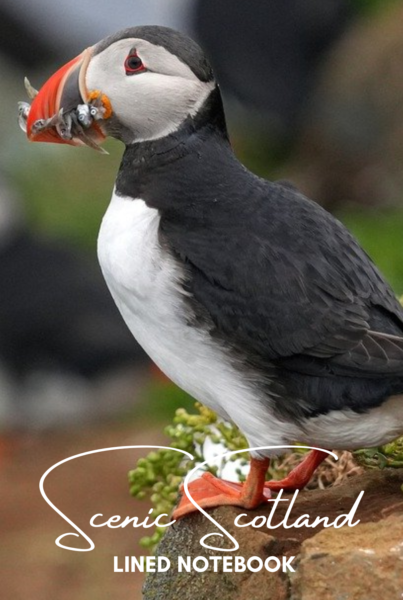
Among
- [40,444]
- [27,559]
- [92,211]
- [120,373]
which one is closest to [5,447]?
[40,444]

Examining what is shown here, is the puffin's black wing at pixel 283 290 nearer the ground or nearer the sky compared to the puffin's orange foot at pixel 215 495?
nearer the sky

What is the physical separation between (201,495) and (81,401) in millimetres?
5173

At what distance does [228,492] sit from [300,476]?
0.26 m

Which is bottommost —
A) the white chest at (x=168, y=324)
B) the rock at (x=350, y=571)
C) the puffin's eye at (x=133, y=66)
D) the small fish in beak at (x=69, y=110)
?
the rock at (x=350, y=571)

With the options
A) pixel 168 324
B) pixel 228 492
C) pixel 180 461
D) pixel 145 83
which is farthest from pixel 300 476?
pixel 145 83

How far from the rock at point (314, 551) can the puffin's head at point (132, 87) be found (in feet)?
4.12

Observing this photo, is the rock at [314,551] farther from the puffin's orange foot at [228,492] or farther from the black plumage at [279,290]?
the black plumage at [279,290]

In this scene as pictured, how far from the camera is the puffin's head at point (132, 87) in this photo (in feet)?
11.9

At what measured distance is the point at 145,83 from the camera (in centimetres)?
362

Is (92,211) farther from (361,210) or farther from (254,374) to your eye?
(254,374)

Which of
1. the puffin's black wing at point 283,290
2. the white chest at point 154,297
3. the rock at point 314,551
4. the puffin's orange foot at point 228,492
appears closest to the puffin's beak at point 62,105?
the white chest at point 154,297

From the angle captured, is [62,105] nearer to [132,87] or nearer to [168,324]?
[132,87]

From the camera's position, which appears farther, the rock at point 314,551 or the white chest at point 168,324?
the white chest at point 168,324

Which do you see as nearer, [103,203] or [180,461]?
[180,461]
